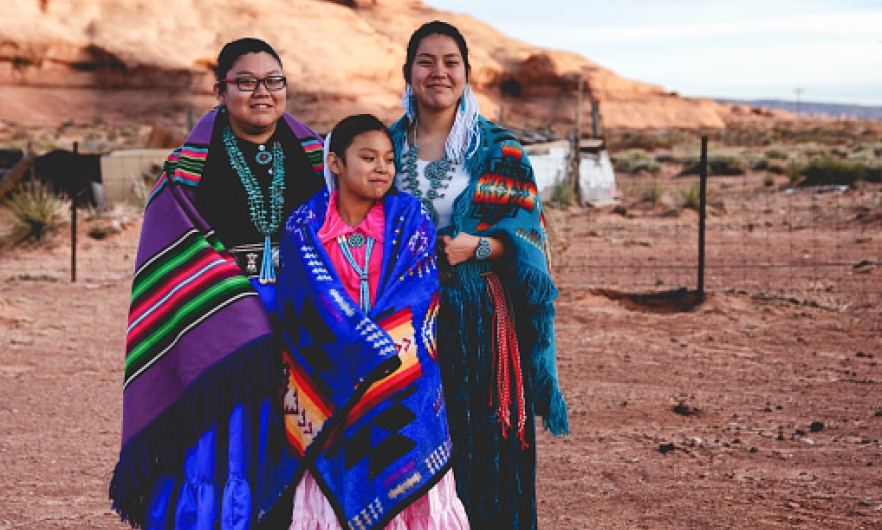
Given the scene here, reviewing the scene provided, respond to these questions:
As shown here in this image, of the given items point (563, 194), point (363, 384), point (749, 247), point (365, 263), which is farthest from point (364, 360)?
point (563, 194)

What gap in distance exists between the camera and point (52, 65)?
157 feet

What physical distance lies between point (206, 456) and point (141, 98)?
159 ft

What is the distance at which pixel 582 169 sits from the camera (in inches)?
706

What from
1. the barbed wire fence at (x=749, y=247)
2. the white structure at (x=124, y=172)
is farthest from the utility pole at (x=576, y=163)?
the white structure at (x=124, y=172)

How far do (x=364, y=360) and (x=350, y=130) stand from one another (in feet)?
2.21

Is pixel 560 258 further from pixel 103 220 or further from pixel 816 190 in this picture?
pixel 816 190

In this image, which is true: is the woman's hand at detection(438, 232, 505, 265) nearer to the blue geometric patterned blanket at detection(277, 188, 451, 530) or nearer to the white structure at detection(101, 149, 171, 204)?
the blue geometric patterned blanket at detection(277, 188, 451, 530)

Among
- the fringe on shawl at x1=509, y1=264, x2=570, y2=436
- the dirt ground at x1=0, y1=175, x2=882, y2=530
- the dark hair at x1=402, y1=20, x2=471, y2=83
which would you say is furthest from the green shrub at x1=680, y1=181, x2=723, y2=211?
the dark hair at x1=402, y1=20, x2=471, y2=83

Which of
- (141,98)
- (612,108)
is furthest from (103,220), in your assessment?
(612,108)

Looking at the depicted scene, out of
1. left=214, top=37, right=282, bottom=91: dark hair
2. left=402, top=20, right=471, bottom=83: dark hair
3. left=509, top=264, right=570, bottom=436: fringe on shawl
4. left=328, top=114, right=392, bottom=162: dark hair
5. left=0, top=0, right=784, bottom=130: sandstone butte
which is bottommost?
left=509, top=264, right=570, bottom=436: fringe on shawl

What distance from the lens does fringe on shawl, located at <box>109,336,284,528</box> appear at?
2.73 metres

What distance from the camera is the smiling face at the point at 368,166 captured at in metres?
2.73

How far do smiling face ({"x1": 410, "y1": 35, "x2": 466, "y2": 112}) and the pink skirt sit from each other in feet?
3.84

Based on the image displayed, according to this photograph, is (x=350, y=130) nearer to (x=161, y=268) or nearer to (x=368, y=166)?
(x=368, y=166)
